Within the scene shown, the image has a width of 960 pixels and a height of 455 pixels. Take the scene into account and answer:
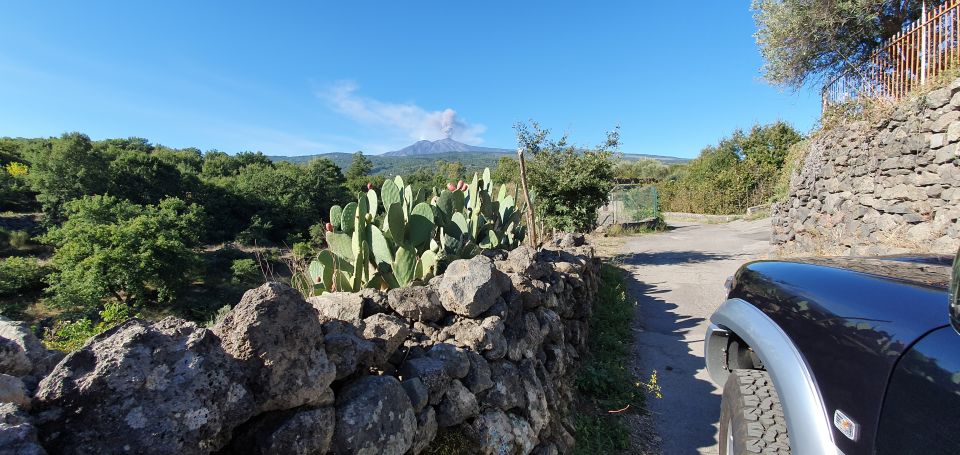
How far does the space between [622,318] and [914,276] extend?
13.8 feet

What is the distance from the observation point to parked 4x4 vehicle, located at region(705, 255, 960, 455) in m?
1.25

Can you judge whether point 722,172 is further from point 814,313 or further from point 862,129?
point 814,313

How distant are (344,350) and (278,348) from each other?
33 cm

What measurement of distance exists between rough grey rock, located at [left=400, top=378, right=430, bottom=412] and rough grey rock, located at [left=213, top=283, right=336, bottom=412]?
401mm

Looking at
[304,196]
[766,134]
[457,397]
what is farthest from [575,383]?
[304,196]

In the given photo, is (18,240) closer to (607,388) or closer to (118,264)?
(118,264)

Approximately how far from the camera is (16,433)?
80cm

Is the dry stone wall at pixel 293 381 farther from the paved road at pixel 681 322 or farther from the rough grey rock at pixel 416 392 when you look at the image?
the paved road at pixel 681 322

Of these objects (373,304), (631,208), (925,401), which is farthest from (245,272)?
(925,401)

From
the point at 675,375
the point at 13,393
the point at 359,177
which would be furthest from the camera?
the point at 359,177

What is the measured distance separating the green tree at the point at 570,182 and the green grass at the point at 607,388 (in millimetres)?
5282

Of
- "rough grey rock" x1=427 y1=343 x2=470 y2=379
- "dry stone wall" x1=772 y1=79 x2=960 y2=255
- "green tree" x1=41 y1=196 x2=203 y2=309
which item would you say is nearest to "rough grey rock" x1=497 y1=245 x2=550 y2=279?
"rough grey rock" x1=427 y1=343 x2=470 y2=379

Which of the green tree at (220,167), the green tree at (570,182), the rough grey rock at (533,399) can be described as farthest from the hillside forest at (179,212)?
the green tree at (220,167)

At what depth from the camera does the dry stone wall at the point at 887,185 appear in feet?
19.4
